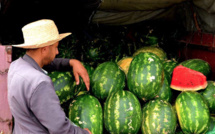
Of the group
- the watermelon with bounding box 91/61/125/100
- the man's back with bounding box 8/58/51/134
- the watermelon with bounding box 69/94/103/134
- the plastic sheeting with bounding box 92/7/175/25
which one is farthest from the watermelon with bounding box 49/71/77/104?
the plastic sheeting with bounding box 92/7/175/25

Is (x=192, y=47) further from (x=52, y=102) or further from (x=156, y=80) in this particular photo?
(x=52, y=102)

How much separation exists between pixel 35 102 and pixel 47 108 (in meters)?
0.09

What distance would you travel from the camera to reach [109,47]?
441cm

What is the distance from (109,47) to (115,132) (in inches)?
89.9

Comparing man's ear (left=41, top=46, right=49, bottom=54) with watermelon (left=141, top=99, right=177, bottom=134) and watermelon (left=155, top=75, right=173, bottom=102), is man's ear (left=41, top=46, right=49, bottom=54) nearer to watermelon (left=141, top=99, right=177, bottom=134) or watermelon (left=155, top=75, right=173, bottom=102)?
watermelon (left=141, top=99, right=177, bottom=134)

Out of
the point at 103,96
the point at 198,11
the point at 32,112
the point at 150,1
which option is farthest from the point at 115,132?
the point at 198,11

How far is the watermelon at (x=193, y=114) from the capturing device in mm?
2408

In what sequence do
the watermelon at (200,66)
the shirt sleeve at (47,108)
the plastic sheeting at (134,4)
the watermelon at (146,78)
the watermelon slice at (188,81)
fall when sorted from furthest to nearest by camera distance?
the plastic sheeting at (134,4)
the watermelon at (200,66)
the watermelon slice at (188,81)
the watermelon at (146,78)
the shirt sleeve at (47,108)

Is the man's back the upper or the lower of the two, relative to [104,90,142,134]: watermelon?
upper

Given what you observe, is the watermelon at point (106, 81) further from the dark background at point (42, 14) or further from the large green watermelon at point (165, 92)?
the dark background at point (42, 14)

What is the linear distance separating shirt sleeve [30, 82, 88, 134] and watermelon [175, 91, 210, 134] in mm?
1420

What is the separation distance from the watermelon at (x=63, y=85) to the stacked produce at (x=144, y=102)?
27 millimetres

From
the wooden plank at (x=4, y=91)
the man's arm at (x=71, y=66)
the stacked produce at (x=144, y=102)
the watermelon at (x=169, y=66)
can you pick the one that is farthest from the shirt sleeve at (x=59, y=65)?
the watermelon at (x=169, y=66)

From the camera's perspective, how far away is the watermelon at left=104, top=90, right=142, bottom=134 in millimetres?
2361
